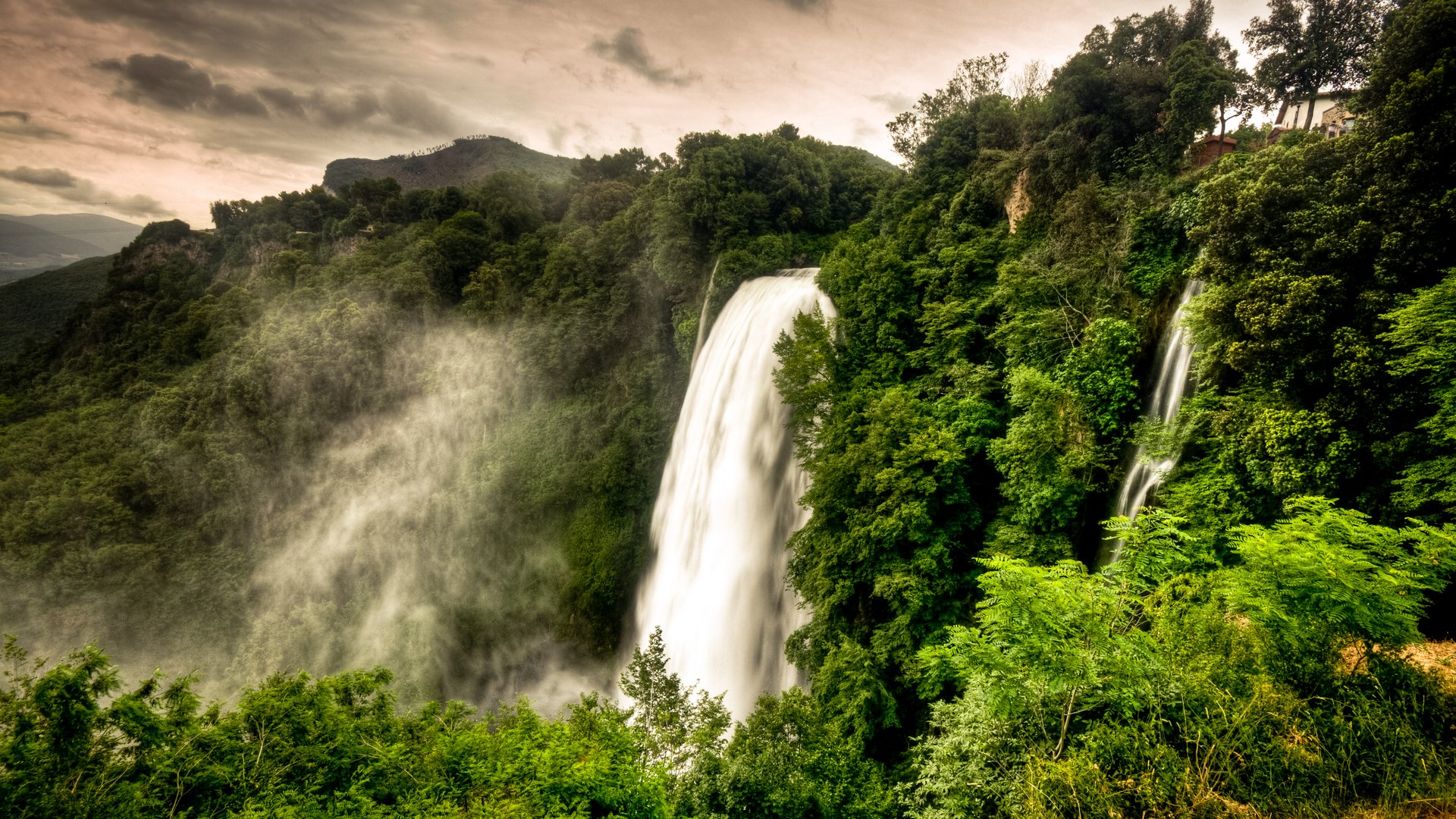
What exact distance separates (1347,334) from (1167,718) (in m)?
7.54

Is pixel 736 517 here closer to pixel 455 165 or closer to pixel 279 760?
pixel 279 760

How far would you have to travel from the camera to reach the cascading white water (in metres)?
22.9

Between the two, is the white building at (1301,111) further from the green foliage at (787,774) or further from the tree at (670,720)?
the tree at (670,720)

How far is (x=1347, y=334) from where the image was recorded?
9758 mm

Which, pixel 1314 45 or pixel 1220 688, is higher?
pixel 1314 45

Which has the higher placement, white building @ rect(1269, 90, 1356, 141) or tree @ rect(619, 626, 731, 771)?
white building @ rect(1269, 90, 1356, 141)

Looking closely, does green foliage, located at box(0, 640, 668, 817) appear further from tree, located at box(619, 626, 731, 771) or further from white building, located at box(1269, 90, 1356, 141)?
white building, located at box(1269, 90, 1356, 141)

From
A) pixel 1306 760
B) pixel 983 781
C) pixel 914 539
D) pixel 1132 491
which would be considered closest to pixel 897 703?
pixel 914 539

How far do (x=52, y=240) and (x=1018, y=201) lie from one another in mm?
187514

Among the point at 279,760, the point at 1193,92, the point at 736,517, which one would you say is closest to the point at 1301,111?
the point at 1193,92

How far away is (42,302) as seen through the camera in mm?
69188

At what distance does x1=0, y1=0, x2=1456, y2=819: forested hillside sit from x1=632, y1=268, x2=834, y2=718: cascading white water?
2.77 metres

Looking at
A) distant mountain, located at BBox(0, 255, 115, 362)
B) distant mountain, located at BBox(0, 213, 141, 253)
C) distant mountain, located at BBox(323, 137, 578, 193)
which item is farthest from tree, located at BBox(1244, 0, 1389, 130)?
distant mountain, located at BBox(0, 213, 141, 253)

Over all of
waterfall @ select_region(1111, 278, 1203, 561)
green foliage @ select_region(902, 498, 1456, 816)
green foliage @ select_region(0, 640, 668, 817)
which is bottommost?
green foliage @ select_region(0, 640, 668, 817)
